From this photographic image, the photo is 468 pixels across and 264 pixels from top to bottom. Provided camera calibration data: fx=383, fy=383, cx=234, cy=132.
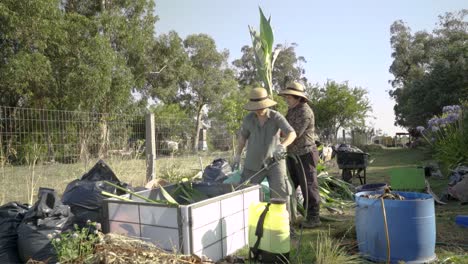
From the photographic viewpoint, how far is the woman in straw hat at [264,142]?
13.0 ft

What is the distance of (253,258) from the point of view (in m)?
3.04

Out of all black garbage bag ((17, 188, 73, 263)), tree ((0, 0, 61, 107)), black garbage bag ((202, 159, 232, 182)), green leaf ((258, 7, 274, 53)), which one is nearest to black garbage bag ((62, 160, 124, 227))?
black garbage bag ((17, 188, 73, 263))

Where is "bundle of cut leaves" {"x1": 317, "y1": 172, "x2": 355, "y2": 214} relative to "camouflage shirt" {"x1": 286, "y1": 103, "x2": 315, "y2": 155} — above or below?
below

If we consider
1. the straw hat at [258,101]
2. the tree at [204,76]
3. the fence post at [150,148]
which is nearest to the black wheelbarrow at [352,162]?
the fence post at [150,148]

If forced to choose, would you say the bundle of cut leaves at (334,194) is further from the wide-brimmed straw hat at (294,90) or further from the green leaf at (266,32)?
the green leaf at (266,32)

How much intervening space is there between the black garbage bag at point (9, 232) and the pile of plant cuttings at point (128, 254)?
3.73ft

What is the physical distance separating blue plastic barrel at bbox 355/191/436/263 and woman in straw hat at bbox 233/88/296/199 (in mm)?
1085

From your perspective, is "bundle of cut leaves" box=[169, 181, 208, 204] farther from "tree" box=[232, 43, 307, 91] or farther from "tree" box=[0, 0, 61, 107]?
"tree" box=[232, 43, 307, 91]

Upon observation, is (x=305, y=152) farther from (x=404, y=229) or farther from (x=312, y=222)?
(x=404, y=229)

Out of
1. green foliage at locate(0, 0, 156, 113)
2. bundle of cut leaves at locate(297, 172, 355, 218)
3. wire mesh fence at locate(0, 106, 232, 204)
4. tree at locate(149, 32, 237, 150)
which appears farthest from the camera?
tree at locate(149, 32, 237, 150)

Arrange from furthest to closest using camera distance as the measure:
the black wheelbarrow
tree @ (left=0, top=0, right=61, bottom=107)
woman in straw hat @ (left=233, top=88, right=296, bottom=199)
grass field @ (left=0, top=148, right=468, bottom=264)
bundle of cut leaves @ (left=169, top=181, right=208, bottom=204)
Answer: tree @ (left=0, top=0, right=61, bottom=107), the black wheelbarrow, woman in straw hat @ (left=233, top=88, right=296, bottom=199), bundle of cut leaves @ (left=169, top=181, right=208, bottom=204), grass field @ (left=0, top=148, right=468, bottom=264)

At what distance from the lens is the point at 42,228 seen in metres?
3.12

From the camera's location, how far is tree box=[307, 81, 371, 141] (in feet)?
82.3

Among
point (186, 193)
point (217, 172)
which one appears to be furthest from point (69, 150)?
point (186, 193)
